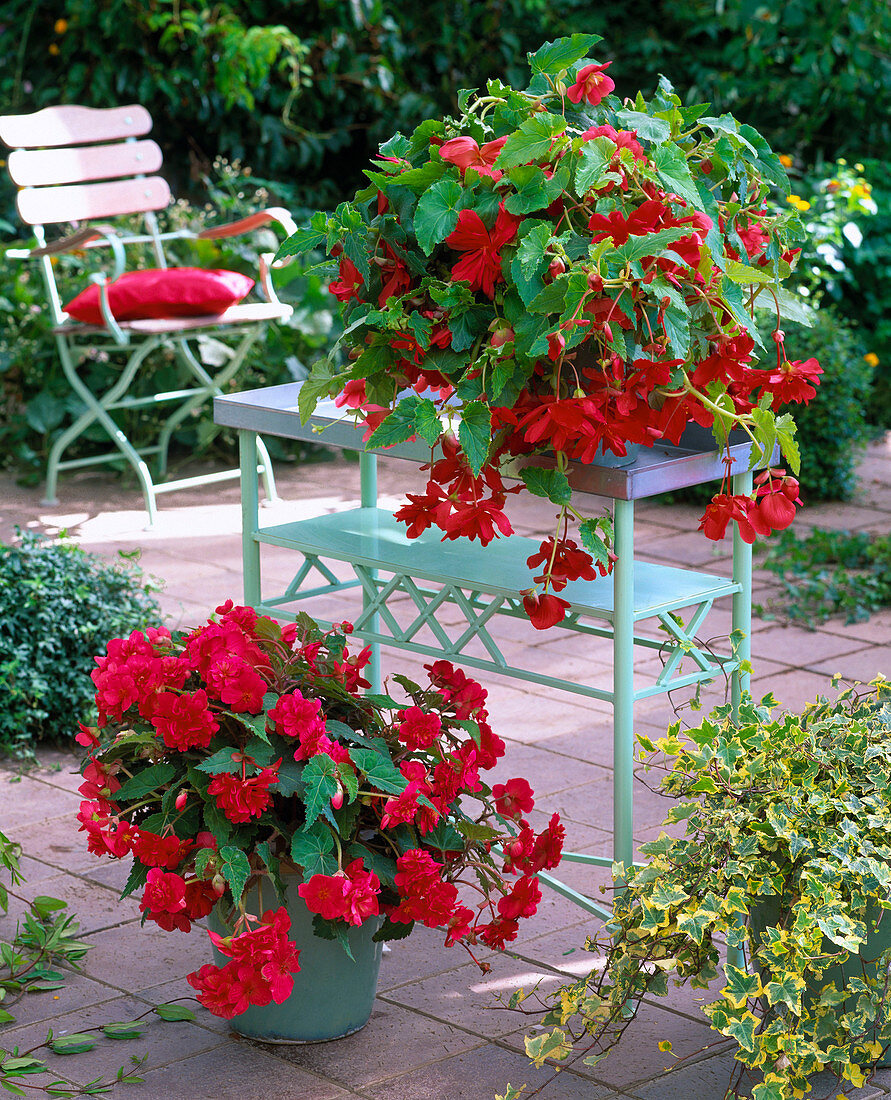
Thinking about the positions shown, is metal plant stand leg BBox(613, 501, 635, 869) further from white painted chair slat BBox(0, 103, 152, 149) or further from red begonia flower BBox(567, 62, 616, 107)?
white painted chair slat BBox(0, 103, 152, 149)

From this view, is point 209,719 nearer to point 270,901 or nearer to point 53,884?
point 270,901

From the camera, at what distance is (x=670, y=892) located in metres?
1.87

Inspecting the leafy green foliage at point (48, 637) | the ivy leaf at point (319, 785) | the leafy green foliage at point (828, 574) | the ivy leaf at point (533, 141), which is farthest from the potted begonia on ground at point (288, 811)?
the leafy green foliage at point (828, 574)

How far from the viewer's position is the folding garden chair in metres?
4.93

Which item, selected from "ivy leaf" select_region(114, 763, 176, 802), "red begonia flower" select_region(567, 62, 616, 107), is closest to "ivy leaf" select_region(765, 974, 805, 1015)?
"ivy leaf" select_region(114, 763, 176, 802)

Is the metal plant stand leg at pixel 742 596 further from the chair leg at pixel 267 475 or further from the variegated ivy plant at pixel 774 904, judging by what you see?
the chair leg at pixel 267 475

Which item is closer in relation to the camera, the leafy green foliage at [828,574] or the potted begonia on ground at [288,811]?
the potted begonia on ground at [288,811]

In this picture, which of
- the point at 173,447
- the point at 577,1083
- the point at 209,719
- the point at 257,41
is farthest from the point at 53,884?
the point at 257,41

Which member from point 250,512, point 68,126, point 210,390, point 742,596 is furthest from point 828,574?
point 68,126

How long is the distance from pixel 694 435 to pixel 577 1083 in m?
0.98

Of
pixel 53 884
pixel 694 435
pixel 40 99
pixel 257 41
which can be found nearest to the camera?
pixel 694 435

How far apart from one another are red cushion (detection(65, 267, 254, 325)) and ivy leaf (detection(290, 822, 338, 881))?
3295 mm

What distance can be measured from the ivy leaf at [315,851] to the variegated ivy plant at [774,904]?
0.36 m

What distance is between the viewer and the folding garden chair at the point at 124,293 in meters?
4.93
